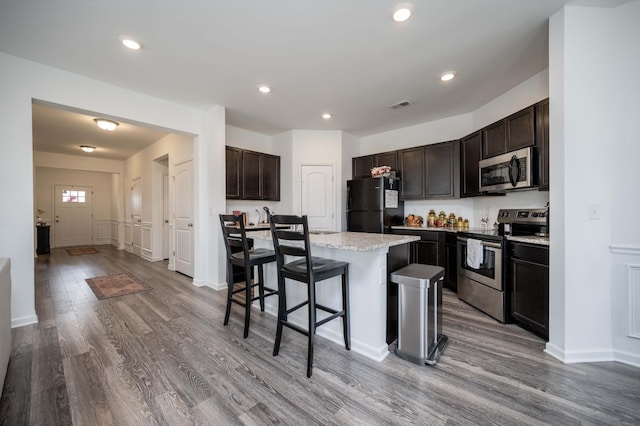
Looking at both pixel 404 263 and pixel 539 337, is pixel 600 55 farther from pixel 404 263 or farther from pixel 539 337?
pixel 539 337

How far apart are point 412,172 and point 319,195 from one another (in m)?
1.71

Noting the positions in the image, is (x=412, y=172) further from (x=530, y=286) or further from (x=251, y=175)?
(x=251, y=175)

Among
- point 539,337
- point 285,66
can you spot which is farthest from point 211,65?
point 539,337

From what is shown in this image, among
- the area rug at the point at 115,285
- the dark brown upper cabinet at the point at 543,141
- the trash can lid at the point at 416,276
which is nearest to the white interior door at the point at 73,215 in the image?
the area rug at the point at 115,285

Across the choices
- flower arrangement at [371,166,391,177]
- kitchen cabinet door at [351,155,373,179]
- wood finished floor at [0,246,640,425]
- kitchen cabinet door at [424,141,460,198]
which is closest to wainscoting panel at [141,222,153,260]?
wood finished floor at [0,246,640,425]

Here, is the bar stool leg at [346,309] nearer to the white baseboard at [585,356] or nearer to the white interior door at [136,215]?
the white baseboard at [585,356]

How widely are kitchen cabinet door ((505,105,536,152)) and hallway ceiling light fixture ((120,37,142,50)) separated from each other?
151 inches

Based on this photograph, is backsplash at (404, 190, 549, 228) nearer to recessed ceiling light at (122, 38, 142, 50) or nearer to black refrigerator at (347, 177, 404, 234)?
black refrigerator at (347, 177, 404, 234)

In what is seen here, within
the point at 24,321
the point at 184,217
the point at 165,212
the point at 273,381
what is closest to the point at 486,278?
the point at 273,381

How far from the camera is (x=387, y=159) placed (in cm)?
468

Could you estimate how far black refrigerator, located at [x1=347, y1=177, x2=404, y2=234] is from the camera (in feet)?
13.9

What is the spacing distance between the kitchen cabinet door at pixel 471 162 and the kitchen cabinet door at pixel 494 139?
0.08 metres

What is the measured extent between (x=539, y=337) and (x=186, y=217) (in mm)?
5003

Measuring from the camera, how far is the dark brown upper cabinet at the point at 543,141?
2.48 meters
